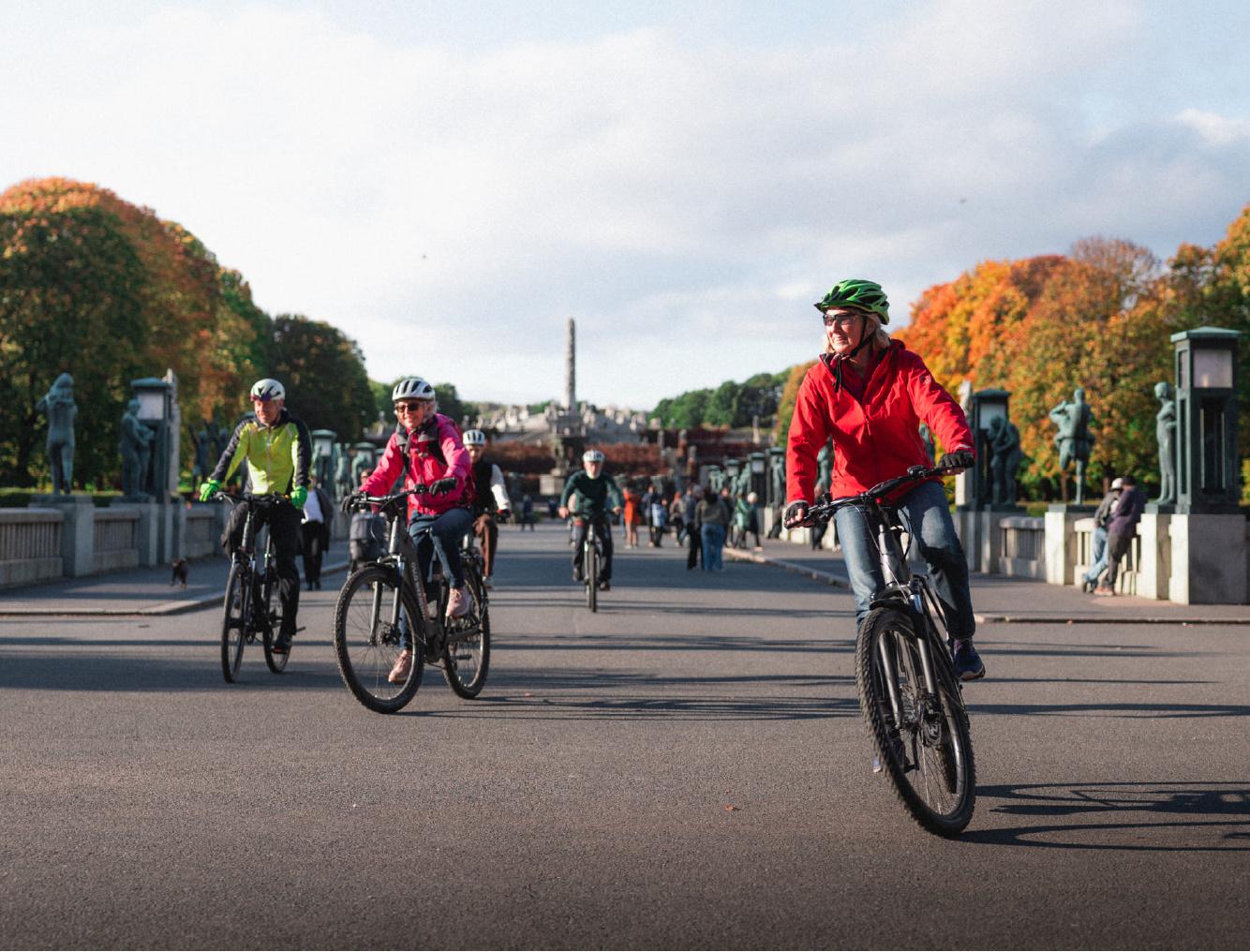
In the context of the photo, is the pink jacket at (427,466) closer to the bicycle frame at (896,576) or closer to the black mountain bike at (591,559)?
the bicycle frame at (896,576)

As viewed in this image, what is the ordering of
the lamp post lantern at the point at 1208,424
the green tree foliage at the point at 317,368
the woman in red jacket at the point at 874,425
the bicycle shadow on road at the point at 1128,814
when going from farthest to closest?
the green tree foliage at the point at 317,368
the lamp post lantern at the point at 1208,424
the woman in red jacket at the point at 874,425
the bicycle shadow on road at the point at 1128,814

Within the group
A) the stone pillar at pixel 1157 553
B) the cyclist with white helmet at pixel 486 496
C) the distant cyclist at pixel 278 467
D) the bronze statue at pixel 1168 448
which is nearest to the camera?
the distant cyclist at pixel 278 467

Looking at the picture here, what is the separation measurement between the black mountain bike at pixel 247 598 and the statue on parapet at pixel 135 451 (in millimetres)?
17678

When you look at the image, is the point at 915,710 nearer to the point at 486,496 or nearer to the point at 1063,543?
the point at 486,496

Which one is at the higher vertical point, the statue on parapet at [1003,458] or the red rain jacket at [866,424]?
the statue on parapet at [1003,458]

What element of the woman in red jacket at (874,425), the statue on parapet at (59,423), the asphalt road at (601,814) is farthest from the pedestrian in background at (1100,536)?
the statue on parapet at (59,423)

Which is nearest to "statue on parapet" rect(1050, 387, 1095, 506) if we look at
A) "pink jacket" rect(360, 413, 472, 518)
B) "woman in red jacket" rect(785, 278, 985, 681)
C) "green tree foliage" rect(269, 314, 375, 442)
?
"pink jacket" rect(360, 413, 472, 518)

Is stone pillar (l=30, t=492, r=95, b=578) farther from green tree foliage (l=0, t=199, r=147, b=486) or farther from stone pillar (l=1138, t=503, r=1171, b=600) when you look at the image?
green tree foliage (l=0, t=199, r=147, b=486)

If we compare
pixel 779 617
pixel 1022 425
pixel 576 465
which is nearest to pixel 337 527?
pixel 1022 425

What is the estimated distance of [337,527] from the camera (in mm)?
52531

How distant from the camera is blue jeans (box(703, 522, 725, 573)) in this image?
29578 millimetres

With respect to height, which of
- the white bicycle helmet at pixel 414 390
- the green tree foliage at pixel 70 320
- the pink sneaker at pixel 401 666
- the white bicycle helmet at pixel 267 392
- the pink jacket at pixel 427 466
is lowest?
the pink sneaker at pixel 401 666

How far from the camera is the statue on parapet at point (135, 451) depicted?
27.3 meters

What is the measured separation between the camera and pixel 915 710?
5402mm
